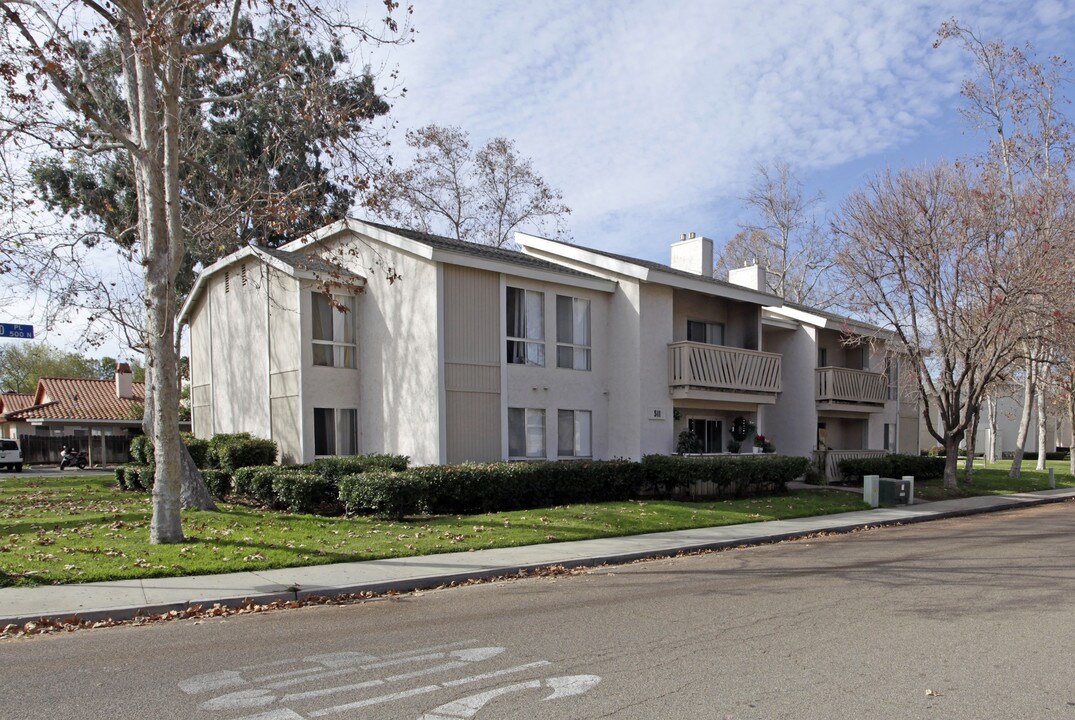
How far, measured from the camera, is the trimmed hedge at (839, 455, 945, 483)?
25750 mm

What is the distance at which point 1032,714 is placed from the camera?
516cm

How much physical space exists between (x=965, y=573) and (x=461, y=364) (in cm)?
1096

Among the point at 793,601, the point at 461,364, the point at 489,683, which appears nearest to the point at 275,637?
the point at 489,683

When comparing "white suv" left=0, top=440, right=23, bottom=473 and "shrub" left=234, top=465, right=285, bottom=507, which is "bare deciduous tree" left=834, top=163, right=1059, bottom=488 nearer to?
"shrub" left=234, top=465, right=285, bottom=507

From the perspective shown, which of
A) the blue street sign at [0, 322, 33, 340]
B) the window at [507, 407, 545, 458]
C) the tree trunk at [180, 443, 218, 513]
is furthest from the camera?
the window at [507, 407, 545, 458]

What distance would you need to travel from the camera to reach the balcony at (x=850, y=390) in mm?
26656

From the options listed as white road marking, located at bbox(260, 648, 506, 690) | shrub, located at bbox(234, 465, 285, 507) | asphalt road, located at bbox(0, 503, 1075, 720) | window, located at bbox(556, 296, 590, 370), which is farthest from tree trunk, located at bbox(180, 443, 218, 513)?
white road marking, located at bbox(260, 648, 506, 690)

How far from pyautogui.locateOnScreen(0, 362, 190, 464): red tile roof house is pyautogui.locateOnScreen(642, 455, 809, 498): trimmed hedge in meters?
33.1

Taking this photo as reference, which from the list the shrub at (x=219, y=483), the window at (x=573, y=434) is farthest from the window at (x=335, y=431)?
the window at (x=573, y=434)

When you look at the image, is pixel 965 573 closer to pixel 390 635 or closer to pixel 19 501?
pixel 390 635

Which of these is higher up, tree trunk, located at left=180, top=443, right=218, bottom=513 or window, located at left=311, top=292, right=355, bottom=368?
window, located at left=311, top=292, right=355, bottom=368

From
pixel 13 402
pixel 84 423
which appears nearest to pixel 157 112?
pixel 84 423

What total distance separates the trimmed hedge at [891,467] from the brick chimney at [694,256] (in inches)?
313

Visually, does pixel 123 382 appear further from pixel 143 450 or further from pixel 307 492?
pixel 307 492
